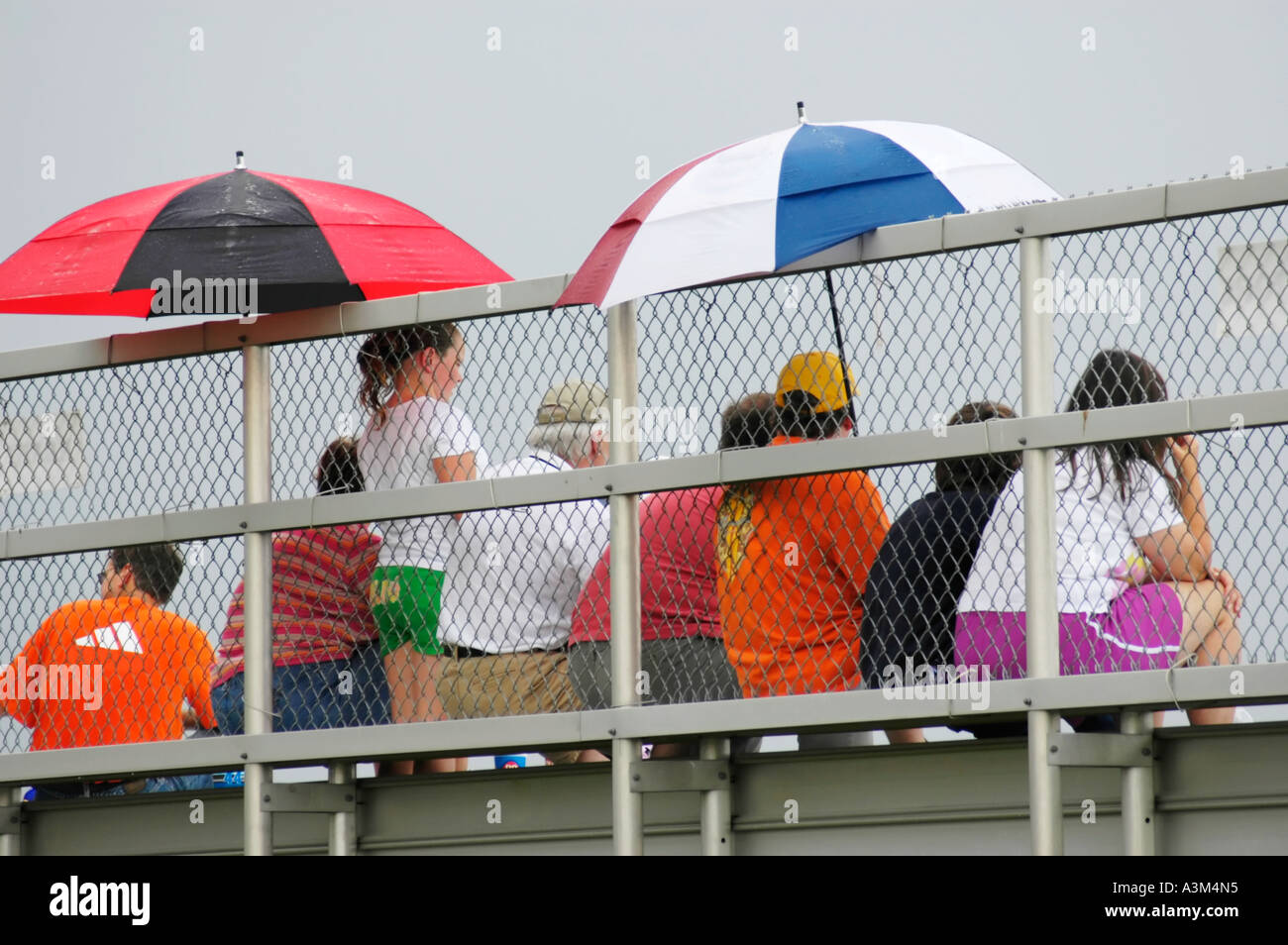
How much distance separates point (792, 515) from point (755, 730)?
0.60 m

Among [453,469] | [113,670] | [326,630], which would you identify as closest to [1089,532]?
[453,469]

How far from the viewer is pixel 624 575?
5668 millimetres

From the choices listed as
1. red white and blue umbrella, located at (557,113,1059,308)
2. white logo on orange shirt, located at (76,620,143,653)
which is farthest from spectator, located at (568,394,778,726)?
white logo on orange shirt, located at (76,620,143,653)

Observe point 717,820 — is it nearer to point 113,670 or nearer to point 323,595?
point 323,595

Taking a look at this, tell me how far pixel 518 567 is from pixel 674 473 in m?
0.62

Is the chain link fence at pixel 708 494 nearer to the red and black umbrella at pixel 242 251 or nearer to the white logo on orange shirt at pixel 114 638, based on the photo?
the white logo on orange shirt at pixel 114 638

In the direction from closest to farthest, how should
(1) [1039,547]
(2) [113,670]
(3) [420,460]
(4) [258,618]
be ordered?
(1) [1039,547] < (3) [420,460] < (4) [258,618] < (2) [113,670]

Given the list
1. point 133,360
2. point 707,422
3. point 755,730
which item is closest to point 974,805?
point 755,730

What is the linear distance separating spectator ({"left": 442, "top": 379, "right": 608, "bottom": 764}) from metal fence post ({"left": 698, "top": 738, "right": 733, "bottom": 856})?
21.7 inches

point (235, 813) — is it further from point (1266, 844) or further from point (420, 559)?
point (1266, 844)

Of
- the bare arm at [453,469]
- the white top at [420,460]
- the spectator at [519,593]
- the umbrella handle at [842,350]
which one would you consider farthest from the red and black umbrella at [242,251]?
the umbrella handle at [842,350]

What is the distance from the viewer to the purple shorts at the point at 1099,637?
501 centimetres

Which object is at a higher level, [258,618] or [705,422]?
[705,422]
